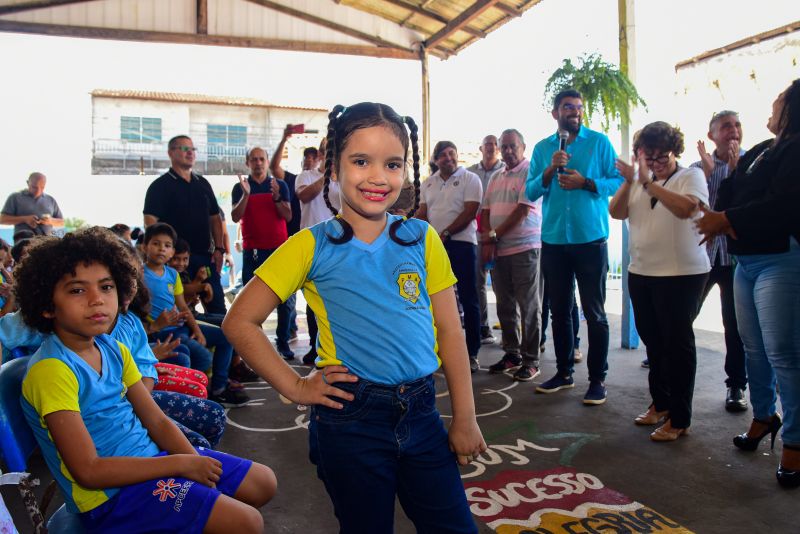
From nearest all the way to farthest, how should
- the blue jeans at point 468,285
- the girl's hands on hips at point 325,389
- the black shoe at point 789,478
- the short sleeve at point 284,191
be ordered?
the girl's hands on hips at point 325,389 → the black shoe at point 789,478 → the blue jeans at point 468,285 → the short sleeve at point 284,191

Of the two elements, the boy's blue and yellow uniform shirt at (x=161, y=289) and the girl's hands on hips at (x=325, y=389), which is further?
the boy's blue and yellow uniform shirt at (x=161, y=289)

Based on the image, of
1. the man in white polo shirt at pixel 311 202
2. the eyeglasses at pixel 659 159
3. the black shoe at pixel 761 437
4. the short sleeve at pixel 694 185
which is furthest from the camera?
the man in white polo shirt at pixel 311 202

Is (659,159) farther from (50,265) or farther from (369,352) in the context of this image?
(50,265)

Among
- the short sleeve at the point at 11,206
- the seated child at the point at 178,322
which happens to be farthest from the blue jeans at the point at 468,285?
the short sleeve at the point at 11,206

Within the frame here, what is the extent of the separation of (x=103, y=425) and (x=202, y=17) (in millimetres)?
10119

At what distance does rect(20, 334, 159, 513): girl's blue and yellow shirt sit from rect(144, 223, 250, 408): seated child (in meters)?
1.90

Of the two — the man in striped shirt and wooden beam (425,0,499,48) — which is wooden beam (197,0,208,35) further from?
the man in striped shirt

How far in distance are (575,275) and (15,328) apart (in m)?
3.32

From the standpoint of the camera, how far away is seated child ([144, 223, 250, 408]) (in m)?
4.03

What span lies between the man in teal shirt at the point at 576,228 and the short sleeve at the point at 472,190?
0.76m

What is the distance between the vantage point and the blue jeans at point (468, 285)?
5.14 metres

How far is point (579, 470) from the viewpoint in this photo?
304 cm

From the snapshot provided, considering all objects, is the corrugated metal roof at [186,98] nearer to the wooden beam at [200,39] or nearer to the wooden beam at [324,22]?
the wooden beam at [324,22]

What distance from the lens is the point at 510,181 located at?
533 centimetres
